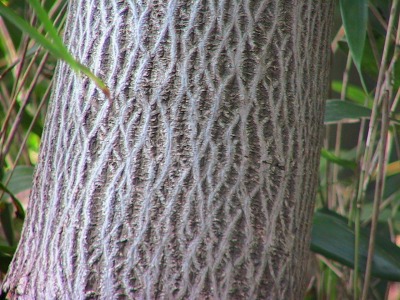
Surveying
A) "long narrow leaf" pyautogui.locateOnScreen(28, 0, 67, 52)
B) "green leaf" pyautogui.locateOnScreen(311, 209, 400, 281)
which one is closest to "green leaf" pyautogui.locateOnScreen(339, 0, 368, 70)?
"green leaf" pyautogui.locateOnScreen(311, 209, 400, 281)

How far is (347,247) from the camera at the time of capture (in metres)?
0.75

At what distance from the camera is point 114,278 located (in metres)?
0.52

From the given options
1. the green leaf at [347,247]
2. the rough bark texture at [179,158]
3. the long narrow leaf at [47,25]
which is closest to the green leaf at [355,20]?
the rough bark texture at [179,158]

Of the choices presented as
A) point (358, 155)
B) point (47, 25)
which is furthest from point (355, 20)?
point (47, 25)

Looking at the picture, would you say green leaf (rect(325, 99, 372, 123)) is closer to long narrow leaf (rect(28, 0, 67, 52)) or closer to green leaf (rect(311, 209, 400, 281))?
green leaf (rect(311, 209, 400, 281))

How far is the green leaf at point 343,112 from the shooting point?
0.83 meters

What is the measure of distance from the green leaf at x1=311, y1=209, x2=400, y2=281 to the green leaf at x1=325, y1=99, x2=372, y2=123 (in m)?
0.15

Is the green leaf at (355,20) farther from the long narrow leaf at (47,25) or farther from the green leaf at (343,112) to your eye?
the long narrow leaf at (47,25)

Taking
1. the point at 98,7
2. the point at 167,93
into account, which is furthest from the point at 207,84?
the point at 98,7

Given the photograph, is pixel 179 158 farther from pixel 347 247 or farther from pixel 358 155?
pixel 358 155

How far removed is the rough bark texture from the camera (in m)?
0.53

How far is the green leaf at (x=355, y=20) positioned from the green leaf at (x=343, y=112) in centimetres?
20

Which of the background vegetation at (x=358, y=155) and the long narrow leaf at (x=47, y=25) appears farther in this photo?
the background vegetation at (x=358, y=155)

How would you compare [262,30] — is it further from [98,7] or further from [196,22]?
[98,7]
